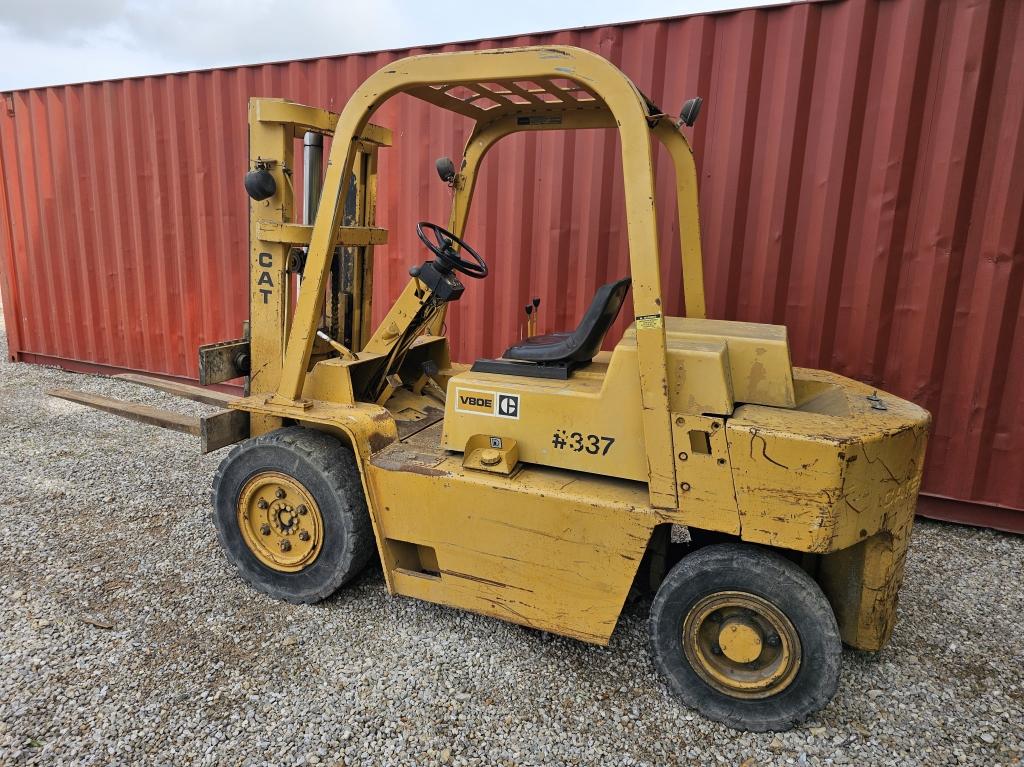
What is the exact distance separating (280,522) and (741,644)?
2.21 metres

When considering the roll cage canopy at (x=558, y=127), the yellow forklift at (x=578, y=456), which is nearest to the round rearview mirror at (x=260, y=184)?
the yellow forklift at (x=578, y=456)

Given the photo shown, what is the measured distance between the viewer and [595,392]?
110 inches

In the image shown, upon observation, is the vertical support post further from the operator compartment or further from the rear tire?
the operator compartment

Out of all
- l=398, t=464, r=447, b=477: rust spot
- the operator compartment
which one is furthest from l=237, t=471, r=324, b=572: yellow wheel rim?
the operator compartment

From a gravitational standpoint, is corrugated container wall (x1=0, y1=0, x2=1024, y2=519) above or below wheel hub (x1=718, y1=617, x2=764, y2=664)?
above

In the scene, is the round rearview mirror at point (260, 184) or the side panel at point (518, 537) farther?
the round rearview mirror at point (260, 184)

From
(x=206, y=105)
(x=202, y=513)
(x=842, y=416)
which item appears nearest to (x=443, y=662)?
(x=842, y=416)

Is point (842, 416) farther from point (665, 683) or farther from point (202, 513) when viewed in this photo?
point (202, 513)

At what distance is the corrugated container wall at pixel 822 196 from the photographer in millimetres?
4230

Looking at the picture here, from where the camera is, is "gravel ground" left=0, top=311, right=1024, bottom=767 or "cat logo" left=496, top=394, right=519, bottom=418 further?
"cat logo" left=496, top=394, right=519, bottom=418

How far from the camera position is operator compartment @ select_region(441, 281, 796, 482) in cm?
260

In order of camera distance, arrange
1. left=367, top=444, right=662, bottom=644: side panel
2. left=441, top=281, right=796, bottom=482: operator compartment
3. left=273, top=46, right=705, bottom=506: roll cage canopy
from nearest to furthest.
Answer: left=273, top=46, right=705, bottom=506: roll cage canopy
left=441, top=281, right=796, bottom=482: operator compartment
left=367, top=444, right=662, bottom=644: side panel

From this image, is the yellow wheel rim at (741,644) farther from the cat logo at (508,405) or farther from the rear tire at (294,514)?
the rear tire at (294,514)

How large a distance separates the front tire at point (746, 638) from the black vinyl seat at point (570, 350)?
960mm
